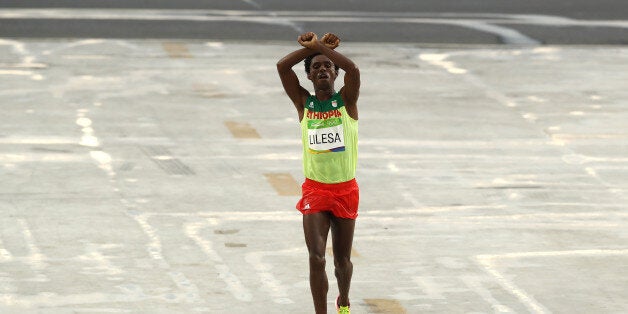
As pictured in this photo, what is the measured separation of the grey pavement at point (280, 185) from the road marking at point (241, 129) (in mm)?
64

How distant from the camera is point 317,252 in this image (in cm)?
891

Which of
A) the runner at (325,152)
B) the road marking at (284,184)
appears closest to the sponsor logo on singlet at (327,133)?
the runner at (325,152)

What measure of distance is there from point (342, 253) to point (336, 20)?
20.2 meters

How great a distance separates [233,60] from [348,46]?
2724mm

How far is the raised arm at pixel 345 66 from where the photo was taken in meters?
8.82

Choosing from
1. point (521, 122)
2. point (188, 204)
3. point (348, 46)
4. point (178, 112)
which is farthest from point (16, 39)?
point (188, 204)

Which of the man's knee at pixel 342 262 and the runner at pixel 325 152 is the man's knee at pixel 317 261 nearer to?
the runner at pixel 325 152

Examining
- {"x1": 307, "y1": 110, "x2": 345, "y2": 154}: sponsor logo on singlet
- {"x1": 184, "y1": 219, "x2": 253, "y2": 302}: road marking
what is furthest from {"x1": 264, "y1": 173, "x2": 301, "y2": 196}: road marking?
{"x1": 307, "y1": 110, "x2": 345, "y2": 154}: sponsor logo on singlet

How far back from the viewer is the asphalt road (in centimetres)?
2591

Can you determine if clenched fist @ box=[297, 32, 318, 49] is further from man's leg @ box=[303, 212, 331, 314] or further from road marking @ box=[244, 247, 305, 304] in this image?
road marking @ box=[244, 247, 305, 304]

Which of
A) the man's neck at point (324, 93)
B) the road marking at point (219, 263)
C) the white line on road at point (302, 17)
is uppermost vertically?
the man's neck at point (324, 93)

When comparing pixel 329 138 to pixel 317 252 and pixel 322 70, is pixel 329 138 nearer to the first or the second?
pixel 322 70

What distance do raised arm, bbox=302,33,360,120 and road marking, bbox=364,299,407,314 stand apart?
156 centimetres

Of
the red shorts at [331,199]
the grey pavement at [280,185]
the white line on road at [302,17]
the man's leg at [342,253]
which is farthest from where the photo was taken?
the white line on road at [302,17]
